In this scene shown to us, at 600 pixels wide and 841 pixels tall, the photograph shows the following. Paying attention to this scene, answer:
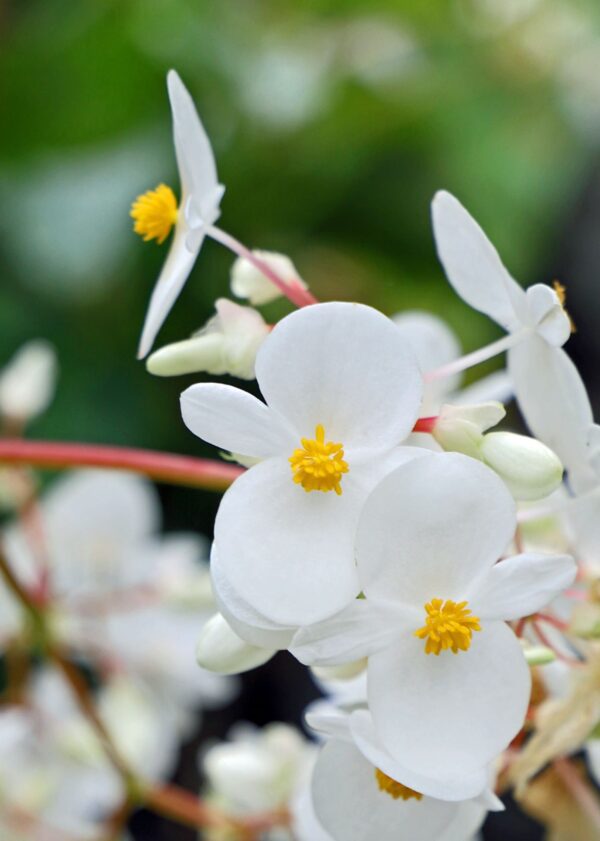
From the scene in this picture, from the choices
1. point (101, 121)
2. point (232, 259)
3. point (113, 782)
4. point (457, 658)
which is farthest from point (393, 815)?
point (101, 121)

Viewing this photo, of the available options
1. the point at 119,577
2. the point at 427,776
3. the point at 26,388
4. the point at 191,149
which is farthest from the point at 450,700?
the point at 119,577

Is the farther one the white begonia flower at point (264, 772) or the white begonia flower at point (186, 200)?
the white begonia flower at point (264, 772)

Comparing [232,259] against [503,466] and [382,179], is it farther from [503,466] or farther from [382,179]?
[503,466]

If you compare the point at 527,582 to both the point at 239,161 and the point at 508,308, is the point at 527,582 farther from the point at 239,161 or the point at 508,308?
the point at 239,161

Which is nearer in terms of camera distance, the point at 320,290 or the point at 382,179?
the point at 320,290

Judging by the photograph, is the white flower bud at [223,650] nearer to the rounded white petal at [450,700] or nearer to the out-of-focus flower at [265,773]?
the rounded white petal at [450,700]

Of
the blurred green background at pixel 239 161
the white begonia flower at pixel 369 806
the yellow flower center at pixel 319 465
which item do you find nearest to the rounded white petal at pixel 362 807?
the white begonia flower at pixel 369 806

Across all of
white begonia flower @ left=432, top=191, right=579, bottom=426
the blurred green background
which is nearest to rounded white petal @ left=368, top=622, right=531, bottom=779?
white begonia flower @ left=432, top=191, right=579, bottom=426
